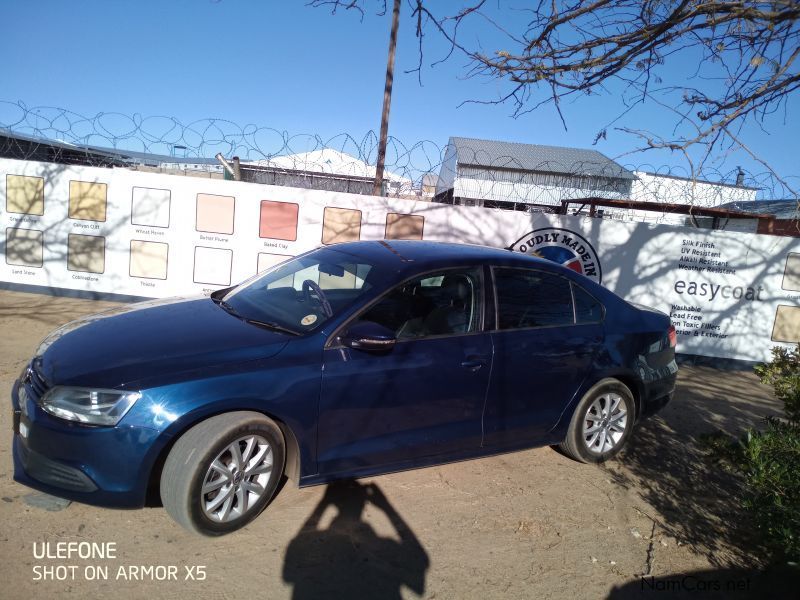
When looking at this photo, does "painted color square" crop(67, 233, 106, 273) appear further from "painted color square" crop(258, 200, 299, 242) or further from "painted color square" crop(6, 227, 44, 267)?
"painted color square" crop(258, 200, 299, 242)

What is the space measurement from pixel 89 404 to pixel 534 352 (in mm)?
2744

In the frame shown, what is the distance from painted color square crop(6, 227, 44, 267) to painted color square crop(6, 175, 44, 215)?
30 cm

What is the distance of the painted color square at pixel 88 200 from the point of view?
7.92 metres

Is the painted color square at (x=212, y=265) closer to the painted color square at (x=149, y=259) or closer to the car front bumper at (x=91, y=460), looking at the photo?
the painted color square at (x=149, y=259)

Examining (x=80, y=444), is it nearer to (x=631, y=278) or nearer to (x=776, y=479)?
(x=776, y=479)

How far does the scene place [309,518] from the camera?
3244 millimetres

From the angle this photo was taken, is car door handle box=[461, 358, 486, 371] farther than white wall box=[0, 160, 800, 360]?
No

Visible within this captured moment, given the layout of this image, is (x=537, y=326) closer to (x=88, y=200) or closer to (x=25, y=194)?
(x=88, y=200)

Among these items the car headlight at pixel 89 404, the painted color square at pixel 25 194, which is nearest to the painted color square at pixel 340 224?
the painted color square at pixel 25 194

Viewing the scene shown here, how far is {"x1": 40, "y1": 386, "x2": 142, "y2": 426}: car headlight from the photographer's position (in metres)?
2.74

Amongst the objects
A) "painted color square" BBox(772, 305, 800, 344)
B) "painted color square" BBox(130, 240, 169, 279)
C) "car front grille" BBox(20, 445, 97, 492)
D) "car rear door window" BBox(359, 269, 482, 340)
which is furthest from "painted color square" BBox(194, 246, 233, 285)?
"painted color square" BBox(772, 305, 800, 344)

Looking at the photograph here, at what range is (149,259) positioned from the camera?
8.05 metres

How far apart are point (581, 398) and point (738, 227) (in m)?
16.1

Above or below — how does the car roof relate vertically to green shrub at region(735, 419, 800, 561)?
above
